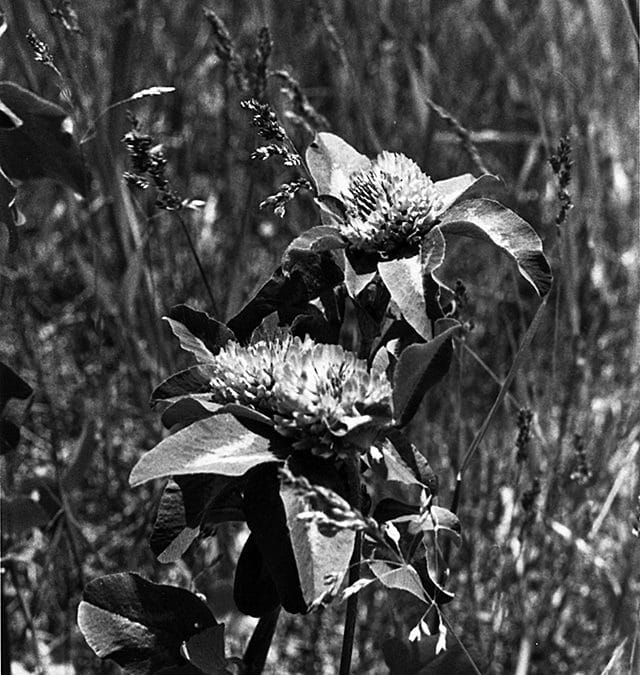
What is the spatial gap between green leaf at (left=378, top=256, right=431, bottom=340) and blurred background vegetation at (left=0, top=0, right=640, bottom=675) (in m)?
0.45

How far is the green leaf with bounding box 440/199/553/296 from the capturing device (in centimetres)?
95

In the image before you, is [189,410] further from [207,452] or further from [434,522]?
[434,522]

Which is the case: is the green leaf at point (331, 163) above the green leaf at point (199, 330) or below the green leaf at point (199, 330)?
above

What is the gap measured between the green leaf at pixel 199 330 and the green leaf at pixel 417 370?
0.20 m

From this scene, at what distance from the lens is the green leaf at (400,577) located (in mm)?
938

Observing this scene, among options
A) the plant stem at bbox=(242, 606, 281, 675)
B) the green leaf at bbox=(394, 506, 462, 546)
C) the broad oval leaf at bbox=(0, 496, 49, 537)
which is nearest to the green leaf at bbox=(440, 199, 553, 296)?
the green leaf at bbox=(394, 506, 462, 546)

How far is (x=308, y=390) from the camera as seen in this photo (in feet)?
2.85

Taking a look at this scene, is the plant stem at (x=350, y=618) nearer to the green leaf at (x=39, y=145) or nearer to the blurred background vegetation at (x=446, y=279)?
the blurred background vegetation at (x=446, y=279)

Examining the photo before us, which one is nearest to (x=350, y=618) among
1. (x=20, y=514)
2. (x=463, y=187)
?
(x=463, y=187)

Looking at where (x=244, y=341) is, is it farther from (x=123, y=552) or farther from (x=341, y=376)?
(x=123, y=552)

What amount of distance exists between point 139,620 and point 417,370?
389 mm

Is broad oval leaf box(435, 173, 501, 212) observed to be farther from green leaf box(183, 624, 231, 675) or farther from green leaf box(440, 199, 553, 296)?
green leaf box(183, 624, 231, 675)

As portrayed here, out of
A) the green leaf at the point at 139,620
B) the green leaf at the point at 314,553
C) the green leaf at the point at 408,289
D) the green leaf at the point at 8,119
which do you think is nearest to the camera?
the green leaf at the point at 314,553

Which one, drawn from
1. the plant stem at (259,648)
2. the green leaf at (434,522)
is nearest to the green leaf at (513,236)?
the green leaf at (434,522)
